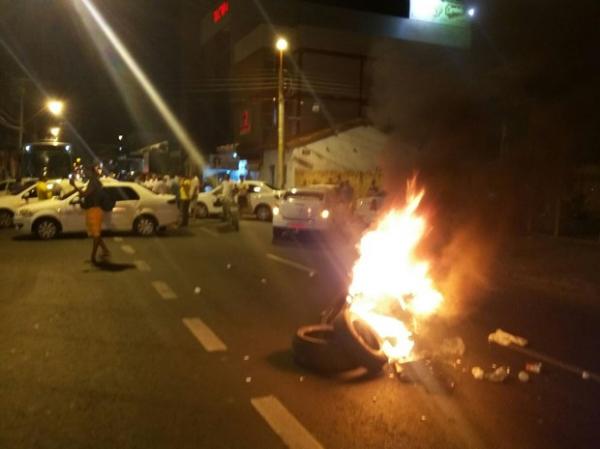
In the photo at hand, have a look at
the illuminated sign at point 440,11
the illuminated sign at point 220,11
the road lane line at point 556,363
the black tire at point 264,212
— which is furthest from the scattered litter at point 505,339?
the illuminated sign at point 220,11

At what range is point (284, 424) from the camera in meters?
4.41

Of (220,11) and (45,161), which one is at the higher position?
(220,11)

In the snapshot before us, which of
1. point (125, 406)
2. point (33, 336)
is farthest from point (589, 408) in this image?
point (33, 336)

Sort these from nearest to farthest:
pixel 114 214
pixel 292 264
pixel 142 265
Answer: pixel 142 265, pixel 292 264, pixel 114 214

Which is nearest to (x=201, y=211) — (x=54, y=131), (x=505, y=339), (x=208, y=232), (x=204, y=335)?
(x=208, y=232)

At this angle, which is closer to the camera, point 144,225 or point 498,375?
point 498,375

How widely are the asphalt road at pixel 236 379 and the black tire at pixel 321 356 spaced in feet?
0.34

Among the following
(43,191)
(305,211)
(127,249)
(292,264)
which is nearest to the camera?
(292,264)

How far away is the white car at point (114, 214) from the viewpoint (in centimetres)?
1603

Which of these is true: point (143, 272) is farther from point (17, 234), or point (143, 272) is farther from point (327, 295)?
point (17, 234)

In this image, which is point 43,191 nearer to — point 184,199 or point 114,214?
point 184,199

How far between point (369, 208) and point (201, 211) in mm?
7970

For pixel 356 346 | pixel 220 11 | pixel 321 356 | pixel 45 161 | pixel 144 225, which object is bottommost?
pixel 144 225

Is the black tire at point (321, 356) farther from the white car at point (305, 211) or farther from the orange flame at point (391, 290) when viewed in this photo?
the white car at point (305, 211)
